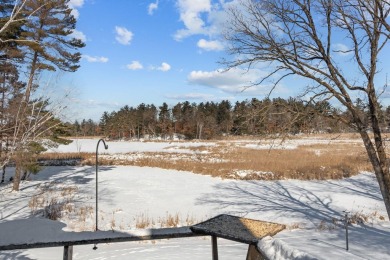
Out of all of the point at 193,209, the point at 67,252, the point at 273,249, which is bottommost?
the point at 193,209

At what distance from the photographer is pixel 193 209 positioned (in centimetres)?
1348

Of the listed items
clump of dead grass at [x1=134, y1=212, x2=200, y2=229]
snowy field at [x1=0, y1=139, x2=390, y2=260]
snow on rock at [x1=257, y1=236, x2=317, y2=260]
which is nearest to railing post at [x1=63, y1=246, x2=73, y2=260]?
snowy field at [x1=0, y1=139, x2=390, y2=260]

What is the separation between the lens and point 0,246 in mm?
2719

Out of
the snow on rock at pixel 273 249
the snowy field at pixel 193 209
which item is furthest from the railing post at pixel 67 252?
the snow on rock at pixel 273 249

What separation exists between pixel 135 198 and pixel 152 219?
4.26 metres

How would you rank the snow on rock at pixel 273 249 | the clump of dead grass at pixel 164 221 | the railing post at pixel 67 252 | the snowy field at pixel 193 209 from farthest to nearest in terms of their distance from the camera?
1. the clump of dead grass at pixel 164 221
2. the snowy field at pixel 193 209
3. the railing post at pixel 67 252
4. the snow on rock at pixel 273 249

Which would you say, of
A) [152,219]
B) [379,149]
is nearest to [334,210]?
[379,149]

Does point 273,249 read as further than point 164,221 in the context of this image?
No

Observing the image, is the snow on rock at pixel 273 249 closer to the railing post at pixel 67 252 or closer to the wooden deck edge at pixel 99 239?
the wooden deck edge at pixel 99 239

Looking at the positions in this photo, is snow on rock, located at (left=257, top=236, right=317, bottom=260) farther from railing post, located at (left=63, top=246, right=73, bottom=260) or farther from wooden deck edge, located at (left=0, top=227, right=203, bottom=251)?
railing post, located at (left=63, top=246, right=73, bottom=260)

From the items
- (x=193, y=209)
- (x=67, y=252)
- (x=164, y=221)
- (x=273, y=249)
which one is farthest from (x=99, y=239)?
(x=193, y=209)

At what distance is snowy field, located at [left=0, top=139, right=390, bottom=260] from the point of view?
767 cm

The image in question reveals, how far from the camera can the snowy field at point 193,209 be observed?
7672 millimetres

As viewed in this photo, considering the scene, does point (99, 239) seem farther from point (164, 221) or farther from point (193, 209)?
point (193, 209)
